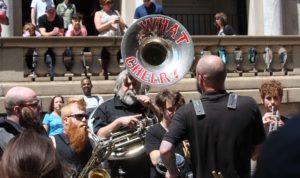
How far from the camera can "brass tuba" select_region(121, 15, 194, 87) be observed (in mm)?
7855

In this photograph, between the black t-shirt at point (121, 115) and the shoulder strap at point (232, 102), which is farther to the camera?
the black t-shirt at point (121, 115)

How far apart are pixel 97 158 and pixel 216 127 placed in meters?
1.38

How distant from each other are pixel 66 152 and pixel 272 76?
7.58 metres

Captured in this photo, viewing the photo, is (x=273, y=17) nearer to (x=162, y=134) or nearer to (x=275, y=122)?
(x=162, y=134)

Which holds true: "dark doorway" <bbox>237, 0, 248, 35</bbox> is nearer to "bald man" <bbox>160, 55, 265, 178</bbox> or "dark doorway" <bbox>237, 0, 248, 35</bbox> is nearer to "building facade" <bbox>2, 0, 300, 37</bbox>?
"building facade" <bbox>2, 0, 300, 37</bbox>

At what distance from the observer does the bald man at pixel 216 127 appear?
453 centimetres

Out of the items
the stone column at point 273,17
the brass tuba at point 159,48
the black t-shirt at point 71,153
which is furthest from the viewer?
the stone column at point 273,17

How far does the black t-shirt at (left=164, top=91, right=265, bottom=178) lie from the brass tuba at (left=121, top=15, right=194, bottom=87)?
3073mm

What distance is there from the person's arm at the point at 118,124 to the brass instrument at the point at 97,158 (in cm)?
13

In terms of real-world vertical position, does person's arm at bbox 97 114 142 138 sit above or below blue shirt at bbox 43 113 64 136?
above

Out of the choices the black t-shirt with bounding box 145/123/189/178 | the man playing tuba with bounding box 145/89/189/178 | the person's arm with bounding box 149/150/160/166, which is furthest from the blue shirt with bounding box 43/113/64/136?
the person's arm with bounding box 149/150/160/166

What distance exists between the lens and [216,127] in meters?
4.52

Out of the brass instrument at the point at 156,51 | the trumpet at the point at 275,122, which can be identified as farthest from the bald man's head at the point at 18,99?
the brass instrument at the point at 156,51

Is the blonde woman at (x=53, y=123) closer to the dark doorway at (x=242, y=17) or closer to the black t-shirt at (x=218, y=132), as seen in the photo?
the black t-shirt at (x=218, y=132)
